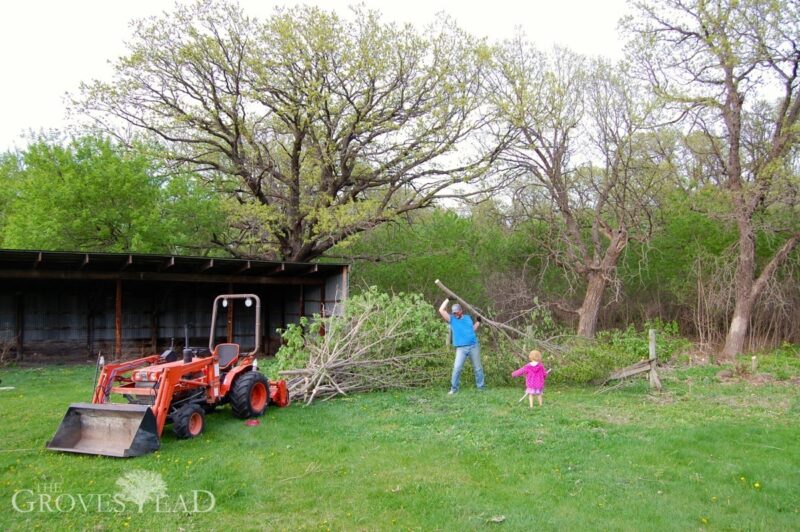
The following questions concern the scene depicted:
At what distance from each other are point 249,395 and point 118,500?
304cm

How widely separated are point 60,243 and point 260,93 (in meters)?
6.94

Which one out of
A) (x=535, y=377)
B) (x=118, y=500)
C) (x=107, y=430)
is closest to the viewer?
(x=118, y=500)

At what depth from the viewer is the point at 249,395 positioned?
7980mm

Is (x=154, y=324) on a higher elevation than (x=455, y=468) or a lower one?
higher

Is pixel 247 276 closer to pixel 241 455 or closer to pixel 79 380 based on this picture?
pixel 79 380

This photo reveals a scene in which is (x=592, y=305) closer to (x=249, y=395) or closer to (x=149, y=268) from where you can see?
(x=149, y=268)

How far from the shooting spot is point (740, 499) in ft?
16.1

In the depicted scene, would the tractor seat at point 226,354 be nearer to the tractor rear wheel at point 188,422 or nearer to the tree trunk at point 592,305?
the tractor rear wheel at point 188,422

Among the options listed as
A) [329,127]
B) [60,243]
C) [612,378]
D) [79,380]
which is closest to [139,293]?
[60,243]

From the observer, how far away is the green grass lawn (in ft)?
15.1

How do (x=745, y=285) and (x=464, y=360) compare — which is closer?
(x=464, y=360)

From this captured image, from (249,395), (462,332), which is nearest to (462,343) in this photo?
(462,332)

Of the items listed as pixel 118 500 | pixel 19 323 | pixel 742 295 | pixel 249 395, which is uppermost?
pixel 742 295

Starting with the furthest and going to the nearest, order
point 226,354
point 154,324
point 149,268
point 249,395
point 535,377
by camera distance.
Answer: point 154,324 < point 149,268 < point 535,377 < point 226,354 < point 249,395
